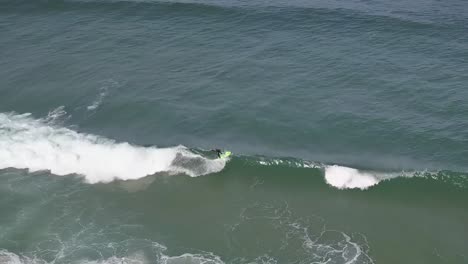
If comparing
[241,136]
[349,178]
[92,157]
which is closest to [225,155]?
[241,136]

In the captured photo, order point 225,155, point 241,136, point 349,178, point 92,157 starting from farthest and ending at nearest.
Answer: point 241,136 < point 92,157 < point 225,155 < point 349,178

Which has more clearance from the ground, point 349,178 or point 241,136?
point 241,136

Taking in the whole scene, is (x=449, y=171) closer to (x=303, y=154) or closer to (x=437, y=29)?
(x=303, y=154)

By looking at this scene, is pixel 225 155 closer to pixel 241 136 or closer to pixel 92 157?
A: pixel 241 136

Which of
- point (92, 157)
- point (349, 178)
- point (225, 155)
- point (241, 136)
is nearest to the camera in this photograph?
point (349, 178)

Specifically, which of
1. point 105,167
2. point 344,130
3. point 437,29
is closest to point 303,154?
point 344,130

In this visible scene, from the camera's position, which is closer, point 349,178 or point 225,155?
point 349,178

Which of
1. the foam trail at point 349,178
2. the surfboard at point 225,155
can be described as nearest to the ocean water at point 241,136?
the foam trail at point 349,178

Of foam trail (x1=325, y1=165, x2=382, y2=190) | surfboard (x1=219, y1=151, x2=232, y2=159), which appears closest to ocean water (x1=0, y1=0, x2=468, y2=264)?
foam trail (x1=325, y1=165, x2=382, y2=190)
